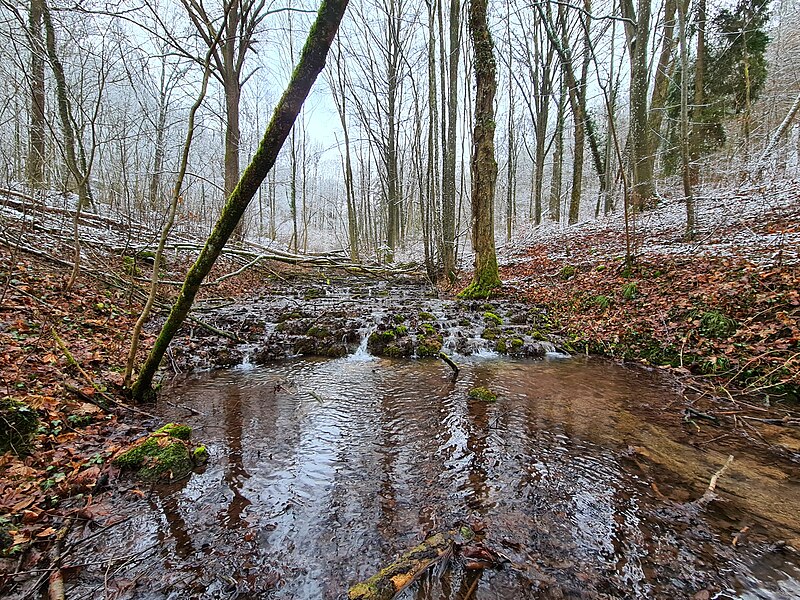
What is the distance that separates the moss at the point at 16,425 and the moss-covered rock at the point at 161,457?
66cm

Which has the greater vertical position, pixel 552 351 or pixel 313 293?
pixel 313 293

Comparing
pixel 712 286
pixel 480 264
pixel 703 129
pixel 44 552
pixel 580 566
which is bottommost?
pixel 580 566

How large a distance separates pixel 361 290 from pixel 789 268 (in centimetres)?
1001

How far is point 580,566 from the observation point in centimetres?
211

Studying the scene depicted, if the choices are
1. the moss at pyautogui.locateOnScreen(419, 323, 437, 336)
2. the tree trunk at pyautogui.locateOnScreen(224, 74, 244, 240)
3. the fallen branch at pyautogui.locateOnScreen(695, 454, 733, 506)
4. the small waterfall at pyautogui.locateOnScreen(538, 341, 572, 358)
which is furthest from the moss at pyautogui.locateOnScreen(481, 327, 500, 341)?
the tree trunk at pyautogui.locateOnScreen(224, 74, 244, 240)

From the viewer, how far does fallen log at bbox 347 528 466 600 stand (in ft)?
6.09

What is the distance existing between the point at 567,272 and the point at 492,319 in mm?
3549

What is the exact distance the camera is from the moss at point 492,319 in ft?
25.2

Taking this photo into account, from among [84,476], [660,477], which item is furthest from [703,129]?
[84,476]

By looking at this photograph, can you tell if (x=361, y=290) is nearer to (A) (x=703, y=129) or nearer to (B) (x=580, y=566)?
(B) (x=580, y=566)

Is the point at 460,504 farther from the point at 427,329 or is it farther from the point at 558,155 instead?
the point at 558,155

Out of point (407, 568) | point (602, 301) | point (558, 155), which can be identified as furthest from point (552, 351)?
point (558, 155)

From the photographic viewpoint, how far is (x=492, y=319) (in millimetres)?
7820

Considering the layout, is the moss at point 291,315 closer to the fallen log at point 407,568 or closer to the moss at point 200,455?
the moss at point 200,455
